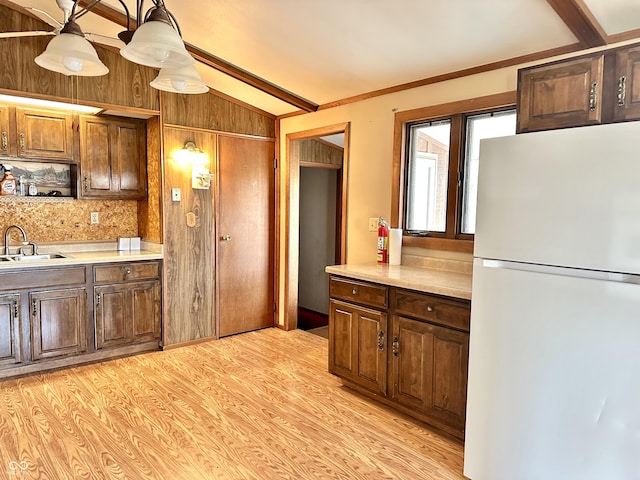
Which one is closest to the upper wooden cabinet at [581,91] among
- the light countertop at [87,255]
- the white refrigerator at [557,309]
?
the white refrigerator at [557,309]

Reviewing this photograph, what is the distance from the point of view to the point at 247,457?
2.37 m

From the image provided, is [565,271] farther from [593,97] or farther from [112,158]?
[112,158]

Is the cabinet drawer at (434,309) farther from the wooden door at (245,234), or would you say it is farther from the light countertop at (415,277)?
the wooden door at (245,234)

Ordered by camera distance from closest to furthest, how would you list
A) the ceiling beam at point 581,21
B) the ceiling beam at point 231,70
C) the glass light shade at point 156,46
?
the glass light shade at point 156,46 → the ceiling beam at point 581,21 → the ceiling beam at point 231,70

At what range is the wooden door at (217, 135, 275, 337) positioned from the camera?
440cm

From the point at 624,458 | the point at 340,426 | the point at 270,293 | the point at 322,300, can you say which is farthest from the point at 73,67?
the point at 322,300

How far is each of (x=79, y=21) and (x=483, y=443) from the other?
391 cm

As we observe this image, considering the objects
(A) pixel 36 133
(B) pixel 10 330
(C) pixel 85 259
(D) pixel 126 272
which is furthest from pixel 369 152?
(B) pixel 10 330

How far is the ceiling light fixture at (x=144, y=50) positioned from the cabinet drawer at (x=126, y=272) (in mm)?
2134

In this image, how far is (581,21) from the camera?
221cm

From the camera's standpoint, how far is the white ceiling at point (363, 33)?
2341 millimetres

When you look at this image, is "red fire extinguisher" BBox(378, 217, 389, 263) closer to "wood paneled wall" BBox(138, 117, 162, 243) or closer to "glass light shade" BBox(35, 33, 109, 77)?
"wood paneled wall" BBox(138, 117, 162, 243)

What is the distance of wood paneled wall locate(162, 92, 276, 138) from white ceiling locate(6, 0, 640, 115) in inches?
14.7

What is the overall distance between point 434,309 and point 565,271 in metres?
0.91
